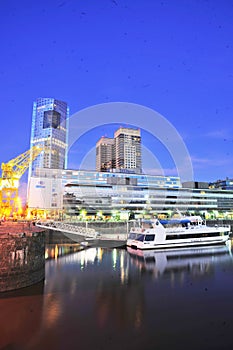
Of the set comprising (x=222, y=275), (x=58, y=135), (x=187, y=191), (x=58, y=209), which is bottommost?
(x=222, y=275)

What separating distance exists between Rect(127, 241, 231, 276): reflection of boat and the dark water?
0.67 m

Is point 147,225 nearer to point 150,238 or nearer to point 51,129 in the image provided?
point 150,238

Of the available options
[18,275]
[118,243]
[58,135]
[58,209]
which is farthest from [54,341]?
[58,135]

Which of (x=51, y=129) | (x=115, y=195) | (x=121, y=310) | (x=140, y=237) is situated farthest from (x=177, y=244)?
(x=51, y=129)

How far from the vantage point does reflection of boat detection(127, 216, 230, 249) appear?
131 ft

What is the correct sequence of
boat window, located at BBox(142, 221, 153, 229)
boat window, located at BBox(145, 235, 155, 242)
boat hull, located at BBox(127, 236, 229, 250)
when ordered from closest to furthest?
boat hull, located at BBox(127, 236, 229, 250)
boat window, located at BBox(145, 235, 155, 242)
boat window, located at BBox(142, 221, 153, 229)

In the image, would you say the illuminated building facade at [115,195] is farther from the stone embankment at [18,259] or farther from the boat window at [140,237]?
the stone embankment at [18,259]

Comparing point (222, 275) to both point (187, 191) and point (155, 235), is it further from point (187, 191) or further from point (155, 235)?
point (187, 191)

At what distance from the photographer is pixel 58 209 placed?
10025cm

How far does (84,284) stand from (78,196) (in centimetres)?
8380

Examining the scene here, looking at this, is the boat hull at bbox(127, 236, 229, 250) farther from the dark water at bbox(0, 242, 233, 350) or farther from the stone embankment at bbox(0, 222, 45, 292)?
the stone embankment at bbox(0, 222, 45, 292)

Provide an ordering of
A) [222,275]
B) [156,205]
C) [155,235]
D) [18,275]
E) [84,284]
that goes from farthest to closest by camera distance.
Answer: [156,205] < [155,235] < [222,275] < [84,284] < [18,275]

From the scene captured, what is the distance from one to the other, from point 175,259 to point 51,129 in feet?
511

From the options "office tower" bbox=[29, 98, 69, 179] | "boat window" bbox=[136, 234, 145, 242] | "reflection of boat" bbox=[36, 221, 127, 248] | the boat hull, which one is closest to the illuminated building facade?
"reflection of boat" bbox=[36, 221, 127, 248]
